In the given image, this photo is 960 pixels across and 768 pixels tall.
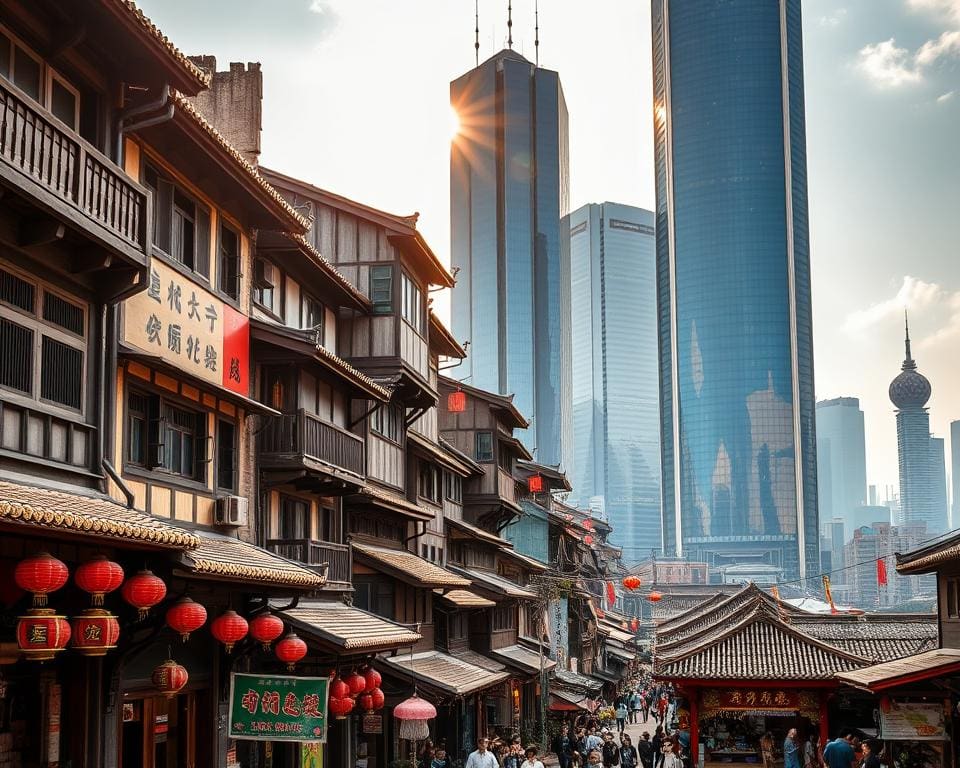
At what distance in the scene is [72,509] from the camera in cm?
1348

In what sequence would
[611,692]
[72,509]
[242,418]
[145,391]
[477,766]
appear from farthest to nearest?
[611,692] < [477,766] < [242,418] < [145,391] < [72,509]

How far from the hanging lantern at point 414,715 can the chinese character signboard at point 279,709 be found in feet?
36.7

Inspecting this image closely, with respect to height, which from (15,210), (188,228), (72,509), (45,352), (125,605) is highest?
(188,228)

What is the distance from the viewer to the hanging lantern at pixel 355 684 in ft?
79.7

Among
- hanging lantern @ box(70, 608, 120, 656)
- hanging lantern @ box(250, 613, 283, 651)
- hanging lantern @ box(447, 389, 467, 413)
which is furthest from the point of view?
hanging lantern @ box(447, 389, 467, 413)

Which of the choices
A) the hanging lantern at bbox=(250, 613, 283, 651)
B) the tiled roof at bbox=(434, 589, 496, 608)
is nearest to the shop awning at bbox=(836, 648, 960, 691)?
the tiled roof at bbox=(434, 589, 496, 608)

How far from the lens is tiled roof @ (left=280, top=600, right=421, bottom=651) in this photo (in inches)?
904

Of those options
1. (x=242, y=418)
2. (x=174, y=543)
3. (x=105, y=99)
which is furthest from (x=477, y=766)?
(x=105, y=99)

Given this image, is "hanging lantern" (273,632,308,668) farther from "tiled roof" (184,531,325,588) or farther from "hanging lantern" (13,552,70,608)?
"hanging lantern" (13,552,70,608)

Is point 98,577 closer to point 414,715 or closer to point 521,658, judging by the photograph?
point 414,715

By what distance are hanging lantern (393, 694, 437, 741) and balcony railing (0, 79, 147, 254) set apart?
17622mm

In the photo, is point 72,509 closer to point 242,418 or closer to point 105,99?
point 105,99

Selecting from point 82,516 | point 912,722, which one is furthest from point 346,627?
point 912,722

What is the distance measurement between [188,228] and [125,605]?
7.01 metres
